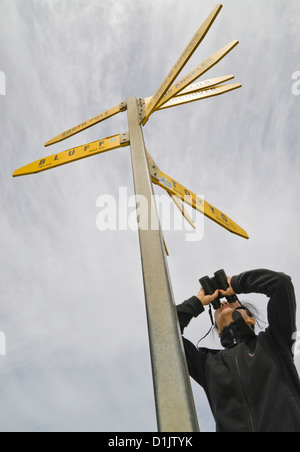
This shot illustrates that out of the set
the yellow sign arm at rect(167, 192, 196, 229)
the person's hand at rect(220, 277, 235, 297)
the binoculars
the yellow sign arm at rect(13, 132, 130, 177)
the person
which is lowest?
the person

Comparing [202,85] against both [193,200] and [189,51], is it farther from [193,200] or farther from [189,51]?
[193,200]

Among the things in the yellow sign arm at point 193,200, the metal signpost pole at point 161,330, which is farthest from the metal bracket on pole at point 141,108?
the metal signpost pole at point 161,330

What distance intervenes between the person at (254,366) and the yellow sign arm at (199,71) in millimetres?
1277

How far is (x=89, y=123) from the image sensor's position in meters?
2.41

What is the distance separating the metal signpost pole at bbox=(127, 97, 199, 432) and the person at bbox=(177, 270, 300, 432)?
0.81 metres

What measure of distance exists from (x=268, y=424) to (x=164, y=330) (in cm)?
98

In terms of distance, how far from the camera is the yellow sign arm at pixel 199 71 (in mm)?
1874

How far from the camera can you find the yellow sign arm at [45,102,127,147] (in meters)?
2.30

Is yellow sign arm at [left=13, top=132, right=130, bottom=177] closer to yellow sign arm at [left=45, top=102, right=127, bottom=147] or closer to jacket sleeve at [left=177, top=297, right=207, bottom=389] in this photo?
yellow sign arm at [left=45, top=102, right=127, bottom=147]

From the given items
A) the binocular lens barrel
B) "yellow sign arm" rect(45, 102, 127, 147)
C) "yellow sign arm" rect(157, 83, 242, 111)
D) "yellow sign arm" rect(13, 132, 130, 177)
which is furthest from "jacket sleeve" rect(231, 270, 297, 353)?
"yellow sign arm" rect(45, 102, 127, 147)

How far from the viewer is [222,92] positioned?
7.75 ft

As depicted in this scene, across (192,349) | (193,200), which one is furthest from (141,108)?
(192,349)
